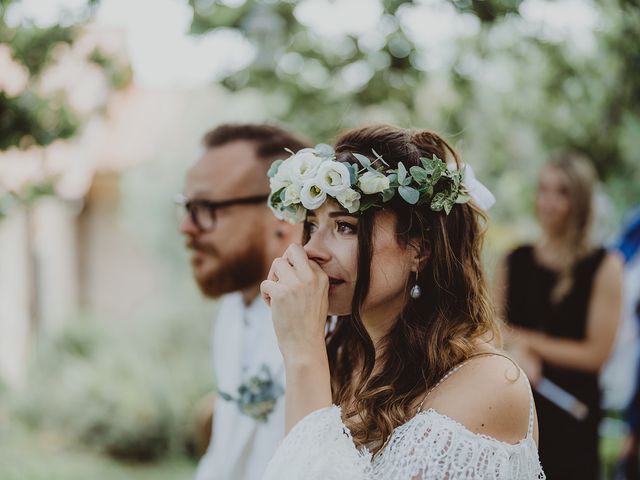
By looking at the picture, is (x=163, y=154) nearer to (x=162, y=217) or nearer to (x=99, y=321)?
(x=162, y=217)

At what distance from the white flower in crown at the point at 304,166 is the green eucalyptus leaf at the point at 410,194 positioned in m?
0.27

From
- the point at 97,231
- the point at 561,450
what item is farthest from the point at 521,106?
the point at 97,231

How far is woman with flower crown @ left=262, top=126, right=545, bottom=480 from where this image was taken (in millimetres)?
1928

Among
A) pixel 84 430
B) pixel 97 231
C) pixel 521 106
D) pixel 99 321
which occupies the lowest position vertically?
pixel 84 430

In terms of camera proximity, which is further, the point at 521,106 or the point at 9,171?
the point at 521,106

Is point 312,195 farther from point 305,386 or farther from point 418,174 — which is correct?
point 305,386

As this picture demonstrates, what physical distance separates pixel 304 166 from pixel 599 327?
2526 mm

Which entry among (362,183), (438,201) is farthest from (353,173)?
(438,201)

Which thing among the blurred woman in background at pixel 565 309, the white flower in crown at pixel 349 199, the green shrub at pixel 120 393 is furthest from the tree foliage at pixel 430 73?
the green shrub at pixel 120 393

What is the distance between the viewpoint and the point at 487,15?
3.96 m

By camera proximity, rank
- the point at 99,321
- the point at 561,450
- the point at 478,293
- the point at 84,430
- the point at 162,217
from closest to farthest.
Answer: the point at 478,293, the point at 561,450, the point at 84,430, the point at 99,321, the point at 162,217

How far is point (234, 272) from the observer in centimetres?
317

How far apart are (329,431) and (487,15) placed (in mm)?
2883

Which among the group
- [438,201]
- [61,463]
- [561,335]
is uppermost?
[438,201]
